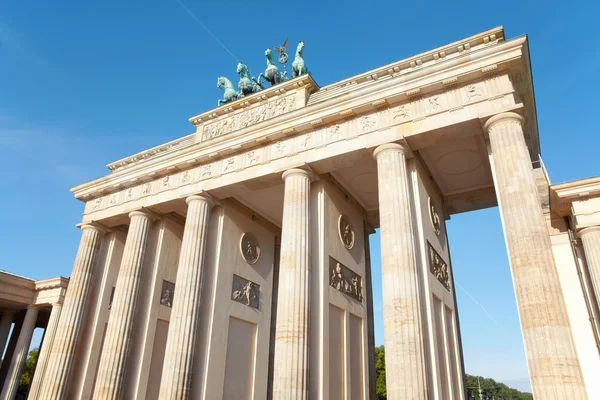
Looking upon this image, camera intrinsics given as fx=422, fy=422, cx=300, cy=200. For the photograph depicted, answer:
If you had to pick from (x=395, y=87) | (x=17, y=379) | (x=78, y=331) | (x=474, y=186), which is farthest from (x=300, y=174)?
(x=17, y=379)

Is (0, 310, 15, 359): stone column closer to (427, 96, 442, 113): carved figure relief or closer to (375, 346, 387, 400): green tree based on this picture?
(427, 96, 442, 113): carved figure relief

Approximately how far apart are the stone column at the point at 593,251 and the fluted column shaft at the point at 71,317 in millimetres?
20136

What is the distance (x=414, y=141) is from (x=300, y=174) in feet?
13.7

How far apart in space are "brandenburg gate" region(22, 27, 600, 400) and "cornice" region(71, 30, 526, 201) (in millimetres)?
62

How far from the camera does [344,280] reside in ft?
53.1

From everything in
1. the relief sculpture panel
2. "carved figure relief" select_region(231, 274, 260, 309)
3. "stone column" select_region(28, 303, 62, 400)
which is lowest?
"stone column" select_region(28, 303, 62, 400)

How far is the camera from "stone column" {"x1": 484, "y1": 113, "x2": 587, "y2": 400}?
921 cm

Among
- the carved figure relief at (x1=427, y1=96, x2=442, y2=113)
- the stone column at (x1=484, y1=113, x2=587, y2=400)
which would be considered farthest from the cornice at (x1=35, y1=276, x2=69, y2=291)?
the stone column at (x1=484, y1=113, x2=587, y2=400)

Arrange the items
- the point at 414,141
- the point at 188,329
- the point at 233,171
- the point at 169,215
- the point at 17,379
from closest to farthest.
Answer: the point at 414,141 < the point at 188,329 < the point at 233,171 < the point at 169,215 < the point at 17,379

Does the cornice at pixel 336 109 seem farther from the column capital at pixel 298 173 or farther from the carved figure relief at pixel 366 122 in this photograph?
the column capital at pixel 298 173

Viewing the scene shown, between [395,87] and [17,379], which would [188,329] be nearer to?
[395,87]

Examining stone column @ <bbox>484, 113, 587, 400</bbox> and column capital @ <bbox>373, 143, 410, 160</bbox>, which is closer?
stone column @ <bbox>484, 113, 587, 400</bbox>

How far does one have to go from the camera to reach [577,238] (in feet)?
46.9

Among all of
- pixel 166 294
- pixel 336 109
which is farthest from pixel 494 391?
pixel 336 109
